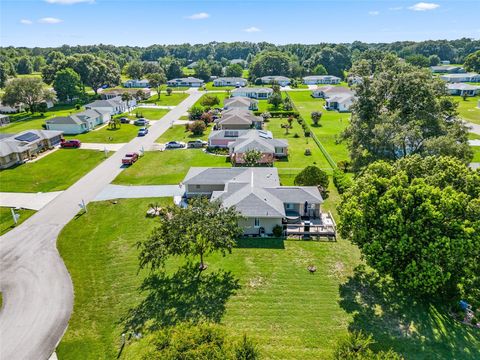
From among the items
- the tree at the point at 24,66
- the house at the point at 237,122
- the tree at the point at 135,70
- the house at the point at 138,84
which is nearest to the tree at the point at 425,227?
the house at the point at 237,122

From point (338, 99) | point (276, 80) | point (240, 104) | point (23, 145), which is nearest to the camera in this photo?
point (23, 145)

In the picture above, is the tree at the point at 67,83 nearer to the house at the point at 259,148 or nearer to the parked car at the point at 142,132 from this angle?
the parked car at the point at 142,132

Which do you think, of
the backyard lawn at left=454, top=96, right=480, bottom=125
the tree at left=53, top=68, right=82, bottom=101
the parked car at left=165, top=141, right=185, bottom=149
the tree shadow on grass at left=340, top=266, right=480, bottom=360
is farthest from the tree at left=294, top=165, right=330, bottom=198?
the tree at left=53, top=68, right=82, bottom=101

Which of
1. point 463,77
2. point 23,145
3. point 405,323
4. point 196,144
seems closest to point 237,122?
point 196,144

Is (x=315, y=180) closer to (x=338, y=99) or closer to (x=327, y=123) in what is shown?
(x=327, y=123)

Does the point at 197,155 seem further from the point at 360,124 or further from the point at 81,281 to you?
the point at 81,281

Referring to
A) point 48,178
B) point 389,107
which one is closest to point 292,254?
point 389,107
